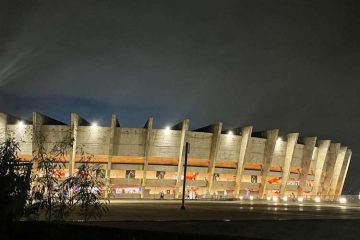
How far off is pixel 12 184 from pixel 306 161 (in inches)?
3472

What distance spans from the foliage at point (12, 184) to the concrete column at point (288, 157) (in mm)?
78581

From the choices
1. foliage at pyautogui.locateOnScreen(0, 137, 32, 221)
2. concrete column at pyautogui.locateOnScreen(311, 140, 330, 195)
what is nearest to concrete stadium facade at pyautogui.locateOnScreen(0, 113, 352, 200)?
concrete column at pyautogui.locateOnScreen(311, 140, 330, 195)

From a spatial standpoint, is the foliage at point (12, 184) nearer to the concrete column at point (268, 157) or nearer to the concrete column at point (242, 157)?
the concrete column at point (242, 157)

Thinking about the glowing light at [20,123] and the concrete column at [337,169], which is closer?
the glowing light at [20,123]

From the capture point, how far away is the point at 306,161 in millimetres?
93062

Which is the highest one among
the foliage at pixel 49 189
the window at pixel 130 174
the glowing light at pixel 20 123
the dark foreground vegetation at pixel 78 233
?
the glowing light at pixel 20 123

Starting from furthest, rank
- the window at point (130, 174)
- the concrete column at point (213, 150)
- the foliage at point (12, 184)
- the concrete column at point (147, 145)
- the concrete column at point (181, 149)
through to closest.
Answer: the concrete column at point (213, 150), the window at point (130, 174), the concrete column at point (181, 149), the concrete column at point (147, 145), the foliage at point (12, 184)

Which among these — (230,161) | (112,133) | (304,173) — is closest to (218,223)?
(112,133)

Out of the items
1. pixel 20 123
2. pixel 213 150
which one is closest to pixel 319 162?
pixel 213 150

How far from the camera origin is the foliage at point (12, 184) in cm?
1266

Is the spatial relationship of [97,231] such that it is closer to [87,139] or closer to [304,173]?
[87,139]

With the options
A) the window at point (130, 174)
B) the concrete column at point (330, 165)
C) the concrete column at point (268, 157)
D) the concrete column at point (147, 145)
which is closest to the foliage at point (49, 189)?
the concrete column at point (147, 145)

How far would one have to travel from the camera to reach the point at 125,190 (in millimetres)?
69875

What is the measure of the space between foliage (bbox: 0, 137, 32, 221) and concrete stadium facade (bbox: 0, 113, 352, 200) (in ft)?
155
